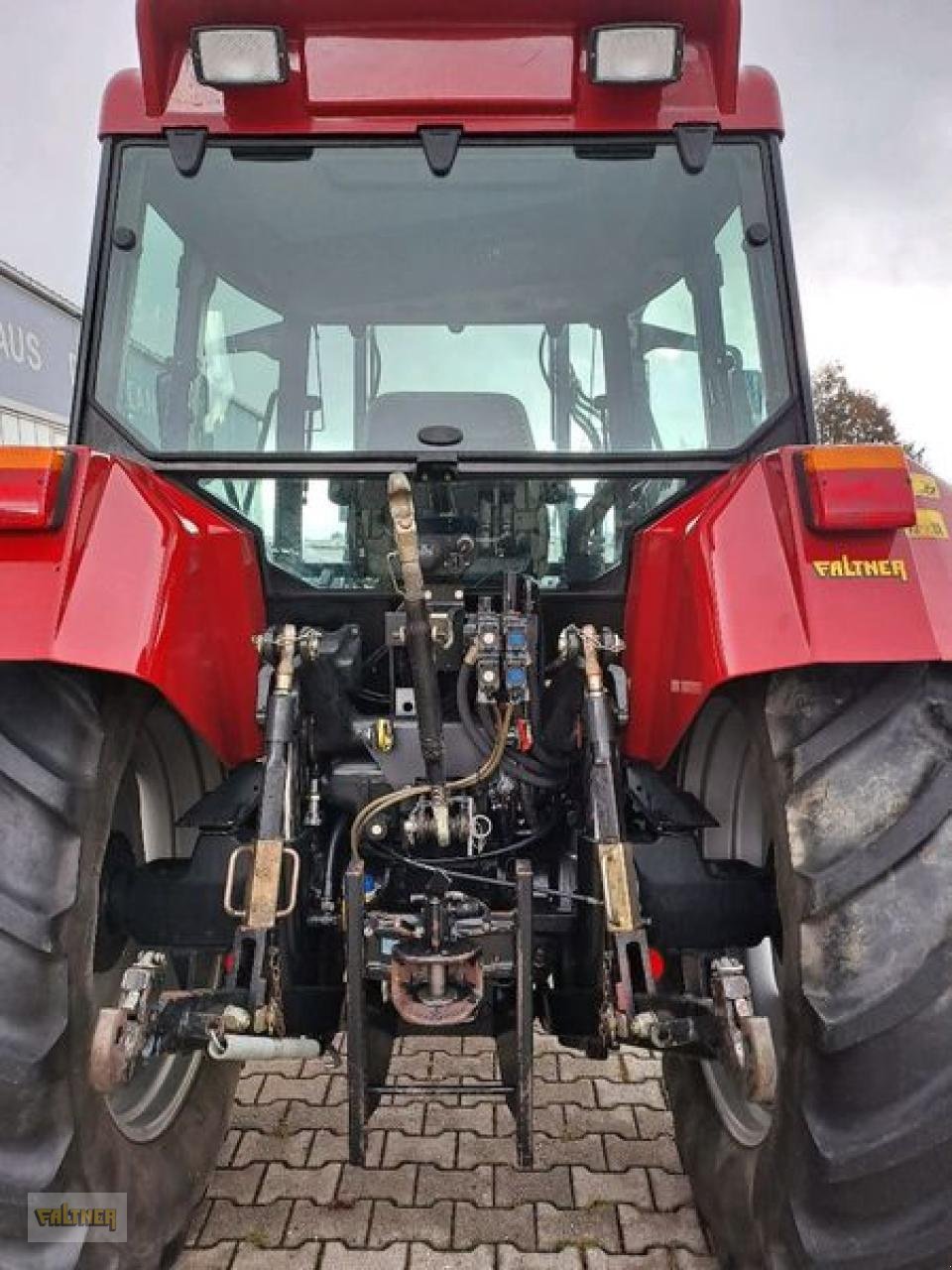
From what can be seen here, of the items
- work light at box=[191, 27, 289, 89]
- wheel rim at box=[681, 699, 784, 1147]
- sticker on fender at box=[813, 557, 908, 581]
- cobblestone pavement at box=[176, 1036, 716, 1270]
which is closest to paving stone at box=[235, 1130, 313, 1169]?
cobblestone pavement at box=[176, 1036, 716, 1270]

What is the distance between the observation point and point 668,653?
6.88 feet

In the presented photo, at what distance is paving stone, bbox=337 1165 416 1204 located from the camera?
2.45m

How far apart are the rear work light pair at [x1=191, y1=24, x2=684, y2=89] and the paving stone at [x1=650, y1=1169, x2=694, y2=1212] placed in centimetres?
241

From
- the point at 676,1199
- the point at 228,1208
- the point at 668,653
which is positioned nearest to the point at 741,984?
the point at 668,653

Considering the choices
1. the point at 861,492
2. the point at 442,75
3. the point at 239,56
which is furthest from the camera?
the point at 442,75

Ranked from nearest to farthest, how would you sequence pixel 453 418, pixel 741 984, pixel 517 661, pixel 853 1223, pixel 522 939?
pixel 853 1223, pixel 741 984, pixel 522 939, pixel 517 661, pixel 453 418

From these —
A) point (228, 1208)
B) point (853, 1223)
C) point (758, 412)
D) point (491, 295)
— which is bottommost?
point (853, 1223)

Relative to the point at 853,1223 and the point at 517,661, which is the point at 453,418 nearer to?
the point at 517,661

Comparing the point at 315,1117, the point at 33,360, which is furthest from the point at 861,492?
the point at 33,360

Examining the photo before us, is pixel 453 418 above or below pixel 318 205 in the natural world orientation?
below

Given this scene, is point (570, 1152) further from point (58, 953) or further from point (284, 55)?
point (284, 55)

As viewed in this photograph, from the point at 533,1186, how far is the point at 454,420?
1754mm

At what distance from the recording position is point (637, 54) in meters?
2.17

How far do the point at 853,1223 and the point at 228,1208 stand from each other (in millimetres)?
1463
